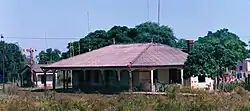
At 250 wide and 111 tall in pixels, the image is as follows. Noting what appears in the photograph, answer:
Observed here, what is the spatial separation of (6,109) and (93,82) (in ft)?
116

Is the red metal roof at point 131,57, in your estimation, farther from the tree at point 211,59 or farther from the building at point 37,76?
the building at point 37,76

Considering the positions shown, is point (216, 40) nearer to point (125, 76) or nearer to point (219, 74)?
point (219, 74)

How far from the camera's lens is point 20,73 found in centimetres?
7238

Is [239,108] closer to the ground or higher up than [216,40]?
closer to the ground

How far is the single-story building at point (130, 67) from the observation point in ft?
142

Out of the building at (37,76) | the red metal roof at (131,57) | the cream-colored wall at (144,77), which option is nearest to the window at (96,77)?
the red metal roof at (131,57)

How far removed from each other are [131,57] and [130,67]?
3.35 m

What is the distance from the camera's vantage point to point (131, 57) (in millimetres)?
45406

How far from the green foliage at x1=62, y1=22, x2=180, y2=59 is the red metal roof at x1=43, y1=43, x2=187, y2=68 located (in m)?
22.2

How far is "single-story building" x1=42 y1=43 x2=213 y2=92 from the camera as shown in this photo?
4338 centimetres

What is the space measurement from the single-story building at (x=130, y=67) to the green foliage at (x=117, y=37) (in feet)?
73.1

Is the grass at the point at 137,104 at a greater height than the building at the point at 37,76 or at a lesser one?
lesser

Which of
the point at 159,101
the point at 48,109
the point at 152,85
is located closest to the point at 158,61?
the point at 152,85

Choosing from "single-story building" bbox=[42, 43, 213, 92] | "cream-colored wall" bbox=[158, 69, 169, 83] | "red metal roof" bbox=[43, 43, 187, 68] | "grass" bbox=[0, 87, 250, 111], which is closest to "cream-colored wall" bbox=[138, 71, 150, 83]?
"single-story building" bbox=[42, 43, 213, 92]
